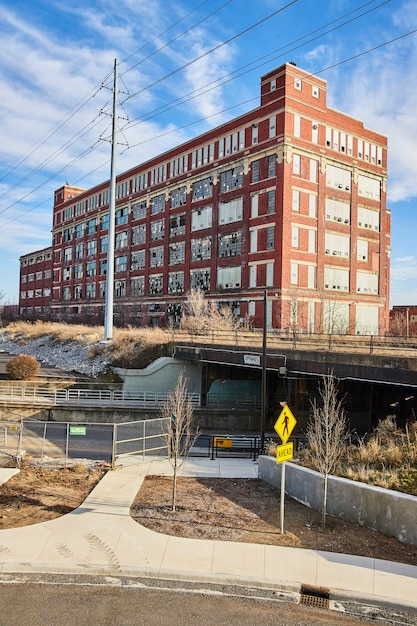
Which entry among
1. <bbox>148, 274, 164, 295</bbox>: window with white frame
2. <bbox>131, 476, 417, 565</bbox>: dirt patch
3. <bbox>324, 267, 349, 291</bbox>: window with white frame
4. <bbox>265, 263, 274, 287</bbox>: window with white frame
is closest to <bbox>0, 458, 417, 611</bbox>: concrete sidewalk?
<bbox>131, 476, 417, 565</bbox>: dirt patch

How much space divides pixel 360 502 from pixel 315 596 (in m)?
3.85

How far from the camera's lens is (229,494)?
1488 centimetres

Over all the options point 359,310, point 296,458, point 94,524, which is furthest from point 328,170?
point 94,524

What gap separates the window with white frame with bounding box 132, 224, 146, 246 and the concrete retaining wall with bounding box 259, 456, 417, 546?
197ft

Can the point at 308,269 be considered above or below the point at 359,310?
above

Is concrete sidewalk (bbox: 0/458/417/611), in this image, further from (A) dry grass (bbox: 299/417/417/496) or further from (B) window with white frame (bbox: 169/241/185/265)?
(B) window with white frame (bbox: 169/241/185/265)

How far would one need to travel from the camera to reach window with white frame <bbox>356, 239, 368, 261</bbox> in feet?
186

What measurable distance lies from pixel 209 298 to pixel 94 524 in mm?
45202

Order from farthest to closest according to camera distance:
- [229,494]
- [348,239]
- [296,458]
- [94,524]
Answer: [348,239] → [296,458] → [229,494] → [94,524]

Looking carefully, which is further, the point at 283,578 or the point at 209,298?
the point at 209,298

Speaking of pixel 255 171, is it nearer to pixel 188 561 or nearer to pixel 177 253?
pixel 177 253

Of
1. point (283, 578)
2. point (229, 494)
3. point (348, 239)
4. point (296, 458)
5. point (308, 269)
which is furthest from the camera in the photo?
point (348, 239)

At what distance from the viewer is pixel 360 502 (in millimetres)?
12422

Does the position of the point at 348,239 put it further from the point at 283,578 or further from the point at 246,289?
the point at 283,578
